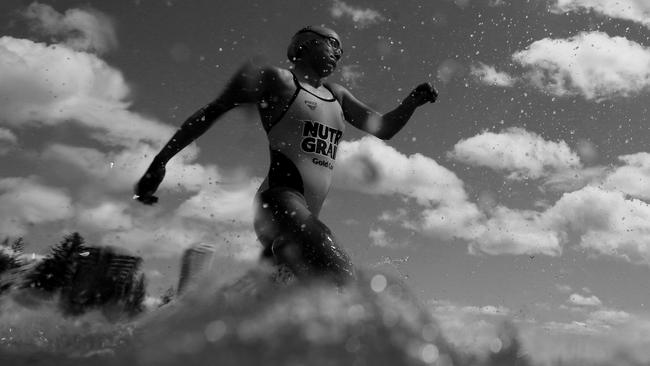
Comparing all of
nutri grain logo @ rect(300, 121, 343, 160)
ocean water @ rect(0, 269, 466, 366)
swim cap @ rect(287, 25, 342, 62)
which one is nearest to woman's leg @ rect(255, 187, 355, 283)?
ocean water @ rect(0, 269, 466, 366)

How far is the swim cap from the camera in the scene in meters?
5.04

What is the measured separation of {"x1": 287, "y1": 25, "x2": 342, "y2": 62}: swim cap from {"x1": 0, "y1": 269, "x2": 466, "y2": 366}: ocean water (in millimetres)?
1919

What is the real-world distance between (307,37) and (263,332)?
268cm

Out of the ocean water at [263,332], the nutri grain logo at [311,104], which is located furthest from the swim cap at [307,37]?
the ocean water at [263,332]

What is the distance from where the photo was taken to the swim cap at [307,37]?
16.5 ft

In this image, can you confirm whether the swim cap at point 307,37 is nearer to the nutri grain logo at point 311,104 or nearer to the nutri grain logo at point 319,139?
the nutri grain logo at point 311,104

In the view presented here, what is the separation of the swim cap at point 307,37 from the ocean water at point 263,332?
192cm

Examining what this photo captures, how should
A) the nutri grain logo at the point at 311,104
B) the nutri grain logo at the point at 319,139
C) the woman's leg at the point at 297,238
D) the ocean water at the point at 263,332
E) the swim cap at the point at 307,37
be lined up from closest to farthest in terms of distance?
the ocean water at the point at 263,332, the woman's leg at the point at 297,238, the nutri grain logo at the point at 319,139, the nutri grain logo at the point at 311,104, the swim cap at the point at 307,37

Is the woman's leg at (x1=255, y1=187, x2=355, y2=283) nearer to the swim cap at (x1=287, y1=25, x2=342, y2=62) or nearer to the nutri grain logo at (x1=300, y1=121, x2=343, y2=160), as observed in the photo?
the nutri grain logo at (x1=300, y1=121, x2=343, y2=160)

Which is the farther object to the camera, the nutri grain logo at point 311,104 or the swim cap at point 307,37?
the swim cap at point 307,37

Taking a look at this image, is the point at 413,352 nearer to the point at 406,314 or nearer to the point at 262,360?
the point at 406,314

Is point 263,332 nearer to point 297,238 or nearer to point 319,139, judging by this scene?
point 297,238

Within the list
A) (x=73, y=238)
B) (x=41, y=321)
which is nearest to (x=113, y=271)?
(x=73, y=238)

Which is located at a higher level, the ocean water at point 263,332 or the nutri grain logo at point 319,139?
the nutri grain logo at point 319,139
